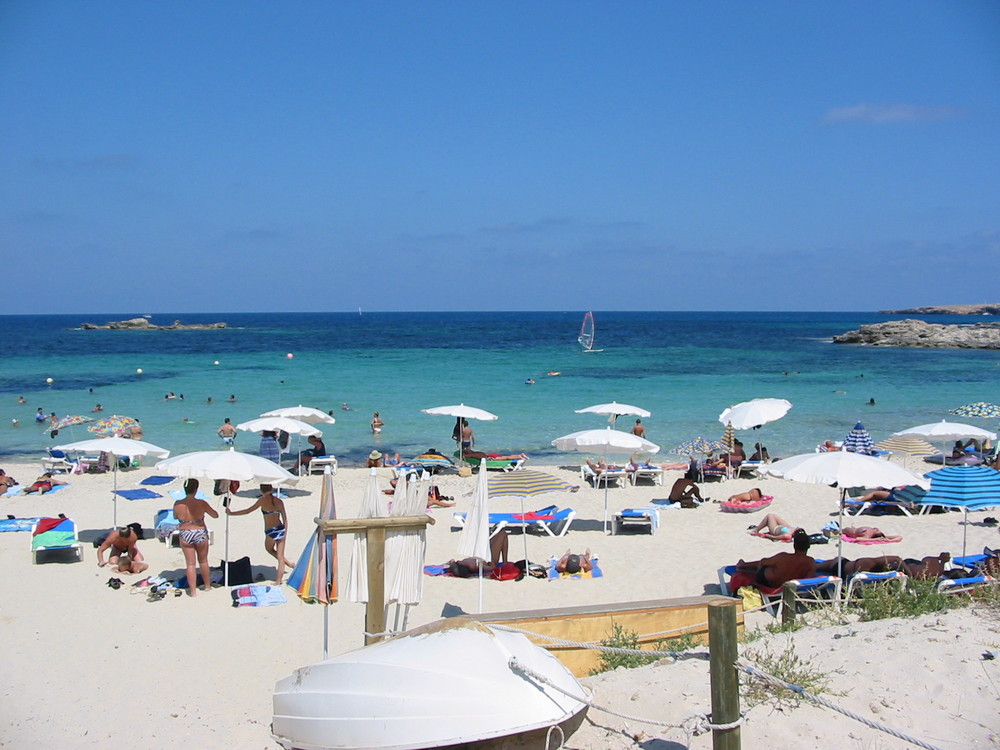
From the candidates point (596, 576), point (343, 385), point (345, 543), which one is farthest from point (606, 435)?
point (343, 385)

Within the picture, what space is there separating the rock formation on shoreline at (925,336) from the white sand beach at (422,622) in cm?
5739

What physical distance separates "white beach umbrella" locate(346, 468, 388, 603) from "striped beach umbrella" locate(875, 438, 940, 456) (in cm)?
1338

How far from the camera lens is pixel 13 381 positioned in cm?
3803

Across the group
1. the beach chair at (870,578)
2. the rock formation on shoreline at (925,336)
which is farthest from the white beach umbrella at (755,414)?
the rock formation on shoreline at (925,336)

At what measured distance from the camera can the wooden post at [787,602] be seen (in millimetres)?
7426

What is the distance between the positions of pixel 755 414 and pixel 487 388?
2060cm

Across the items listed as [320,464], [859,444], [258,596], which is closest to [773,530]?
[859,444]

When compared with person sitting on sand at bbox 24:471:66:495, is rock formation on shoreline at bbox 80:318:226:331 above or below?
above

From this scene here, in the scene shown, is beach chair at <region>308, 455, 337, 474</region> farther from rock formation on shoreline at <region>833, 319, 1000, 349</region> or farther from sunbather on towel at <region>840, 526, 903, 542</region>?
rock formation on shoreline at <region>833, 319, 1000, 349</region>

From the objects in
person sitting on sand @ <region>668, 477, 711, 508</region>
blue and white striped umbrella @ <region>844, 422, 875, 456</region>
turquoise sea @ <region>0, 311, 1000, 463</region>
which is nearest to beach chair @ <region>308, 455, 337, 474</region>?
turquoise sea @ <region>0, 311, 1000, 463</region>

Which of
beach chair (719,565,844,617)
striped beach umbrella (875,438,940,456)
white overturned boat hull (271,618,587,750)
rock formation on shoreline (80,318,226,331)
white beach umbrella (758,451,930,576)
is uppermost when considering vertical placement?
rock formation on shoreline (80,318,226,331)

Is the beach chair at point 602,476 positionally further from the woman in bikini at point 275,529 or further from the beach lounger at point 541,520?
the woman in bikini at point 275,529

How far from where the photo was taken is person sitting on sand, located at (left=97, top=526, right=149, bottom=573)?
9805 mm

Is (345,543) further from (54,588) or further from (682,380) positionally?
(682,380)
